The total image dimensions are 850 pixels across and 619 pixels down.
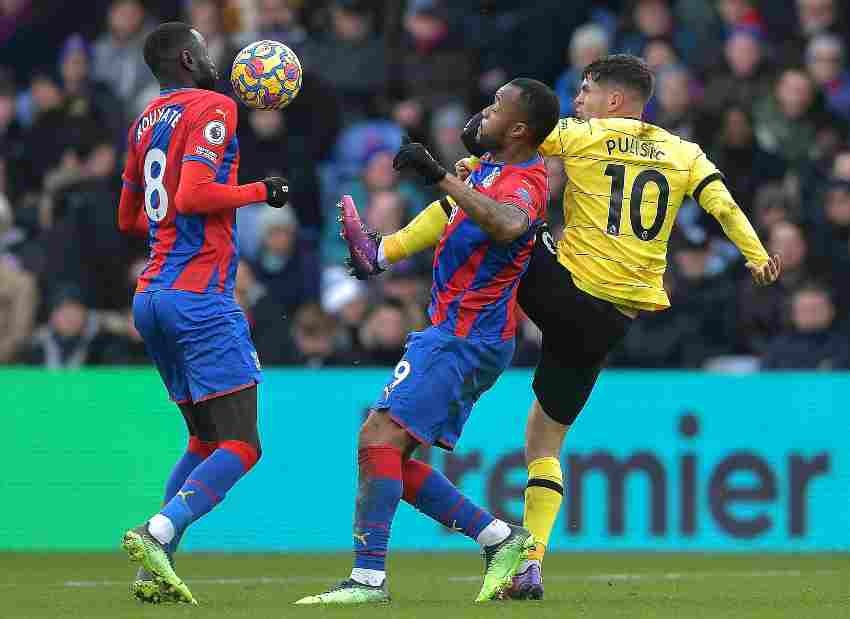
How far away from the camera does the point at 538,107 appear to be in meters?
8.16

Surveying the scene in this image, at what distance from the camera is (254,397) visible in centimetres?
828

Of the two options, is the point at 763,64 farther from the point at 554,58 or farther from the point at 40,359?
the point at 40,359

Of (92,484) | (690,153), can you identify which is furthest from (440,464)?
(690,153)

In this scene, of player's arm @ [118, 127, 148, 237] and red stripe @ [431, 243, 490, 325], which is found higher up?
player's arm @ [118, 127, 148, 237]

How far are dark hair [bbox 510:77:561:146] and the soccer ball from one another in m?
1.03

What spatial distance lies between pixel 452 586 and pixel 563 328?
4.80 feet

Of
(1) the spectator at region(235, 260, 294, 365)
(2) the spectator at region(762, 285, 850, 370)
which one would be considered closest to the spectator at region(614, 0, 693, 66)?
(2) the spectator at region(762, 285, 850, 370)

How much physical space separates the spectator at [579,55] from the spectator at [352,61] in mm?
1690

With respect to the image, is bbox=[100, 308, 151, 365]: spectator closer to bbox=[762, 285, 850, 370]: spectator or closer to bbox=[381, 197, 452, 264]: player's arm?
bbox=[762, 285, 850, 370]: spectator

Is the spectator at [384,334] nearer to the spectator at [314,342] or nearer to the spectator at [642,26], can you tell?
the spectator at [314,342]

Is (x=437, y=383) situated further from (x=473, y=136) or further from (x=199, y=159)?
(x=199, y=159)

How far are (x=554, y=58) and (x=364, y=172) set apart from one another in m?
2.07

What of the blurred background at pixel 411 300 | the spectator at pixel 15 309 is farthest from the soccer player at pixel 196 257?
the spectator at pixel 15 309

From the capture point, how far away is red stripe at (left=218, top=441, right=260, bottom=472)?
8133mm
